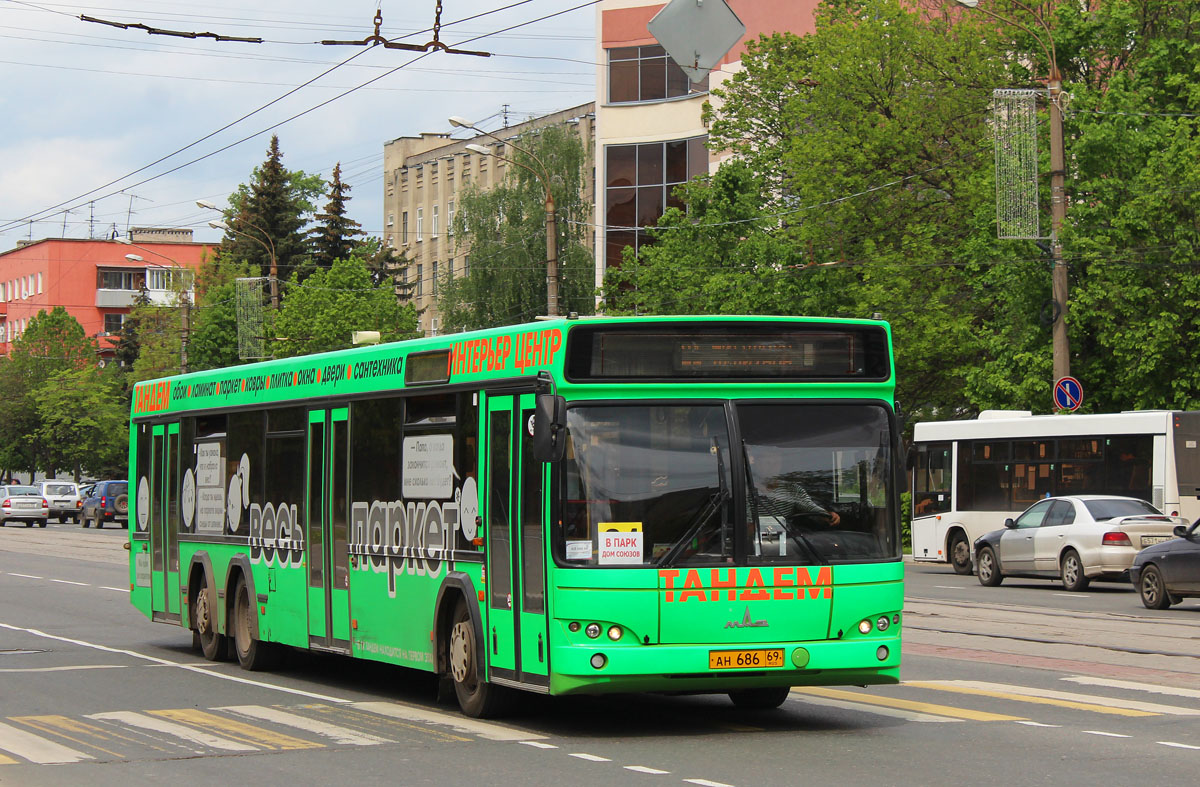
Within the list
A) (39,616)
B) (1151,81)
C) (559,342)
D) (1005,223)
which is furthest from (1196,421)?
(559,342)

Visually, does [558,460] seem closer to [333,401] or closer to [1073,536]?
[333,401]

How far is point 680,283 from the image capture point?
4678cm

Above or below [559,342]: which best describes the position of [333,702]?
below

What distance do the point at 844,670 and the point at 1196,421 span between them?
18.4m

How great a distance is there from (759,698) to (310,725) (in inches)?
118

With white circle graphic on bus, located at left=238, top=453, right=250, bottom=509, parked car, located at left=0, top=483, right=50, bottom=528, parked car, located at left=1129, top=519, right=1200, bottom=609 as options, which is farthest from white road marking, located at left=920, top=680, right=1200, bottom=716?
parked car, located at left=0, top=483, right=50, bottom=528

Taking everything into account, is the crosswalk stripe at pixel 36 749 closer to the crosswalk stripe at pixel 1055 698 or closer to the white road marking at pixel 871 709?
the white road marking at pixel 871 709

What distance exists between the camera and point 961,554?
1262 inches

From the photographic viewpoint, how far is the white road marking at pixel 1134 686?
1272 cm

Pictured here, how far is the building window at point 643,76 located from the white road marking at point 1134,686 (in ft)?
157

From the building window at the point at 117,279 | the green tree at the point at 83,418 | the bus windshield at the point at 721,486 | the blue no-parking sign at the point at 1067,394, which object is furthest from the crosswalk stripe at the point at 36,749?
the building window at the point at 117,279

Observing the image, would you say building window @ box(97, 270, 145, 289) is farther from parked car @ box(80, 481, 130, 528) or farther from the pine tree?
parked car @ box(80, 481, 130, 528)

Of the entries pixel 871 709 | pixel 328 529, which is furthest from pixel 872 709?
pixel 328 529

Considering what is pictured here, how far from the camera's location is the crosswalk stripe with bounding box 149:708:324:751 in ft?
33.6
